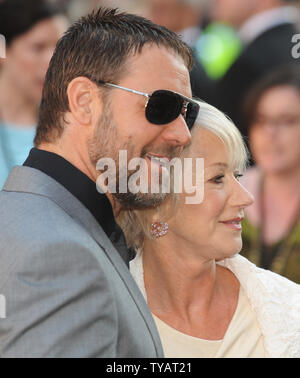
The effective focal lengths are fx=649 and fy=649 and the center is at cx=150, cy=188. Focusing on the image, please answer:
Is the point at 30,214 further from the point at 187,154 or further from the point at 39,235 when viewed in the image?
the point at 187,154

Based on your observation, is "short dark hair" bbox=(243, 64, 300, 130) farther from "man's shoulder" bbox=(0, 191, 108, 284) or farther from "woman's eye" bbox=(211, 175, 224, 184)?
"man's shoulder" bbox=(0, 191, 108, 284)

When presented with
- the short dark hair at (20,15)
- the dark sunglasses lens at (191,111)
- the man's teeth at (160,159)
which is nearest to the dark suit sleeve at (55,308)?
the man's teeth at (160,159)

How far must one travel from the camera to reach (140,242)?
261cm

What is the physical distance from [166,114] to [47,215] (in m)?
0.50

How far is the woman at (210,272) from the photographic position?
2361 millimetres

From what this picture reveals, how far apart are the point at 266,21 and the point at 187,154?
2.03 meters

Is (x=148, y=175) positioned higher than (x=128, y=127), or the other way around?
(x=128, y=127)

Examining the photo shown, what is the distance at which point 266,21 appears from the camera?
4.16m

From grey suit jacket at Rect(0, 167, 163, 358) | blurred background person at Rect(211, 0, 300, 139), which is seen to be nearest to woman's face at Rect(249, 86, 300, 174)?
blurred background person at Rect(211, 0, 300, 139)

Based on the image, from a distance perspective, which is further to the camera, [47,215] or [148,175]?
[148,175]
